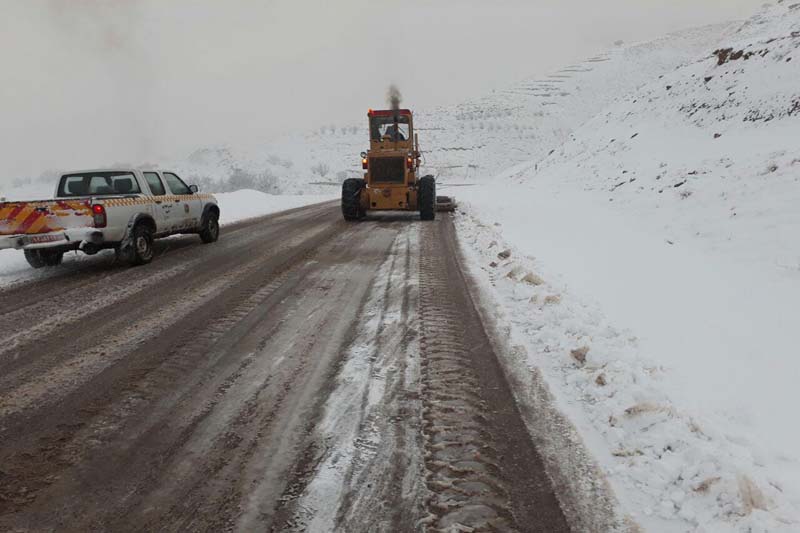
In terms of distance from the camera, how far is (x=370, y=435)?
294 centimetres

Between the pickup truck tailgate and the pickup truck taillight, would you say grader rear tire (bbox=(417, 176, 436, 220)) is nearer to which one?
the pickup truck taillight

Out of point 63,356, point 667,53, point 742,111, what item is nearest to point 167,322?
point 63,356

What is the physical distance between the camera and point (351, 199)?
1412 cm

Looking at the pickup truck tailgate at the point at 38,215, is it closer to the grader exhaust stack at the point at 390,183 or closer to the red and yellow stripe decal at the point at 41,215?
the red and yellow stripe decal at the point at 41,215

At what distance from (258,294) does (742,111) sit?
1529cm

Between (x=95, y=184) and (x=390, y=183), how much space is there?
7790mm

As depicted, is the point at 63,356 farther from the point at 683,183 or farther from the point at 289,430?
the point at 683,183

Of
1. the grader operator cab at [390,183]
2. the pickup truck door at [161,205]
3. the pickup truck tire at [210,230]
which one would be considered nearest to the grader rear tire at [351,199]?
the grader operator cab at [390,183]

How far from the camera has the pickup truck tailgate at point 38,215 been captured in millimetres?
7199

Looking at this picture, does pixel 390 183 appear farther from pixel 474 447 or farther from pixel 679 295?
pixel 474 447

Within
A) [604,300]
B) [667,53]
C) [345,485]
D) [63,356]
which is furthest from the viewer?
[667,53]

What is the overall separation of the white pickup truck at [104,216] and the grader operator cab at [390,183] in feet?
16.9

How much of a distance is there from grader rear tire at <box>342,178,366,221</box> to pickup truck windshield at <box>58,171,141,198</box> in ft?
21.5

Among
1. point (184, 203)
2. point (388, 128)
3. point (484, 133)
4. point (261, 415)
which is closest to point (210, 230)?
point (184, 203)
